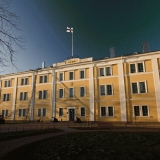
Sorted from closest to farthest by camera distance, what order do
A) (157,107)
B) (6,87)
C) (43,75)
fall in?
(157,107) → (43,75) → (6,87)

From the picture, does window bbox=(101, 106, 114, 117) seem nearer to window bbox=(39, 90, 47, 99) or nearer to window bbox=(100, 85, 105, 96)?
window bbox=(100, 85, 105, 96)

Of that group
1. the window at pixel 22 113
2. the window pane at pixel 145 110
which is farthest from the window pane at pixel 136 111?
the window at pixel 22 113

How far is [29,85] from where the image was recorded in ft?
128

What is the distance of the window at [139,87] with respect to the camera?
2789cm

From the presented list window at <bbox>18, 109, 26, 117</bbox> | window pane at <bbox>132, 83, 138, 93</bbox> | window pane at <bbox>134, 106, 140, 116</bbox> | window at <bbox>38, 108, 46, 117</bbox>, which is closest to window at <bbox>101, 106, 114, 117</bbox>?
window pane at <bbox>134, 106, 140, 116</bbox>

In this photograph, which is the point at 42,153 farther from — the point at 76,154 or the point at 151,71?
the point at 151,71

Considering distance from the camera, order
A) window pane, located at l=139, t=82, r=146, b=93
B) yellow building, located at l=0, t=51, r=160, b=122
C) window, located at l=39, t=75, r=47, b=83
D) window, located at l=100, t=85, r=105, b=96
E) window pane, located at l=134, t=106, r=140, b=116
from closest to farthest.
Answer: window pane, located at l=134, t=106, r=140, b=116 → yellow building, located at l=0, t=51, r=160, b=122 → window pane, located at l=139, t=82, r=146, b=93 → window, located at l=100, t=85, r=105, b=96 → window, located at l=39, t=75, r=47, b=83

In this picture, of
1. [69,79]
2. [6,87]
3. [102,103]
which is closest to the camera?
[102,103]

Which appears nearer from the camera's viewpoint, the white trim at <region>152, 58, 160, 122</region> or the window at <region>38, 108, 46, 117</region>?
the white trim at <region>152, 58, 160, 122</region>

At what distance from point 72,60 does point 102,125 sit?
59.3ft

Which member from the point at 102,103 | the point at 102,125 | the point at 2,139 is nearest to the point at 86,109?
the point at 102,103

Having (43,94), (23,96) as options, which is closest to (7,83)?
(23,96)

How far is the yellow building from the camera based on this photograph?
27.6m

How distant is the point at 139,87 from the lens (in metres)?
28.1
